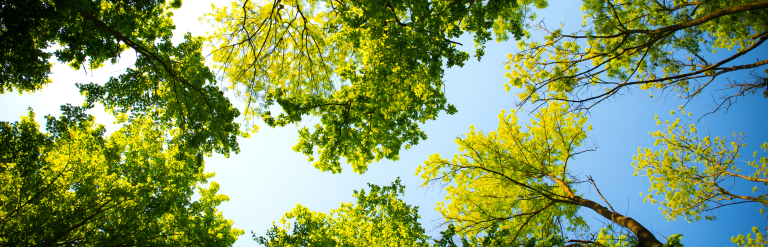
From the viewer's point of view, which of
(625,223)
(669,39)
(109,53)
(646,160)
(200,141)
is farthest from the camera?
(646,160)

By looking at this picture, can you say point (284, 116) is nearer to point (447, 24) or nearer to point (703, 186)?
point (447, 24)

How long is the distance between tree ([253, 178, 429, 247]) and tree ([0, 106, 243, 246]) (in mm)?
2124

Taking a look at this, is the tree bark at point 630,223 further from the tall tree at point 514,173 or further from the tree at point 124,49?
the tree at point 124,49

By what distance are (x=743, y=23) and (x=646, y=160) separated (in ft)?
12.5

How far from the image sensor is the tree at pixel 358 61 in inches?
186

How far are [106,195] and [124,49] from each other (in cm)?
404

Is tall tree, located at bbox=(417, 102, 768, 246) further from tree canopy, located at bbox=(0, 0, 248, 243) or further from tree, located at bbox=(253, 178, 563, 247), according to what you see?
tree canopy, located at bbox=(0, 0, 248, 243)

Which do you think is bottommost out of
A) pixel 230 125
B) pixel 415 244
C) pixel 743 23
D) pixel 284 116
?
pixel 415 244

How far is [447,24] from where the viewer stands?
4.82 meters

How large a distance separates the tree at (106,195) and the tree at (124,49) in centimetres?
58

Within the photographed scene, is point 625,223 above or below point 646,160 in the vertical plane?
below

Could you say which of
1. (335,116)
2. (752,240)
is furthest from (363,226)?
(752,240)

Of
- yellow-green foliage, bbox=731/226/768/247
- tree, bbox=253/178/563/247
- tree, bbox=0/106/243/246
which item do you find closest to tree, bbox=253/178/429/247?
tree, bbox=253/178/563/247

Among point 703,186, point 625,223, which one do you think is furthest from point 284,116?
point 703,186
